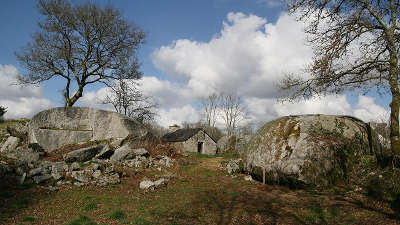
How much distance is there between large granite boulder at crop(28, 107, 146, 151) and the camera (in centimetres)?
1402

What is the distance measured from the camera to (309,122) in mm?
9469

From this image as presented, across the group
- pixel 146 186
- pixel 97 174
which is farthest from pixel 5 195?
pixel 146 186

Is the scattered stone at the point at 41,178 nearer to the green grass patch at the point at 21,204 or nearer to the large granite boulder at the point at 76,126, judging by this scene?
the green grass patch at the point at 21,204

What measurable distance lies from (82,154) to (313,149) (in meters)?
11.1

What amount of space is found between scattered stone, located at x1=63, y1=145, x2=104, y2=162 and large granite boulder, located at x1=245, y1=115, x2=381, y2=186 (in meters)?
8.70

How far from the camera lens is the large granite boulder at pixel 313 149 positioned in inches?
324

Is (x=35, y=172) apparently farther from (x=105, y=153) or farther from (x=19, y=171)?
(x=105, y=153)

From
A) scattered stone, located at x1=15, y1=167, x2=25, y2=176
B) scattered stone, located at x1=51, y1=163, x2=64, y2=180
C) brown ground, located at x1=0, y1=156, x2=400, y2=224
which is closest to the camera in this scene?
brown ground, located at x1=0, y1=156, x2=400, y2=224

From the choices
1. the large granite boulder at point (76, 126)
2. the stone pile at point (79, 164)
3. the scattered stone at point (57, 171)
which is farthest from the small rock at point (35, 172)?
the large granite boulder at point (76, 126)

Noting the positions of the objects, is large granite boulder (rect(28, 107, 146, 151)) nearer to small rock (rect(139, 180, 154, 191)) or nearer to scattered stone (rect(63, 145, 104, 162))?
scattered stone (rect(63, 145, 104, 162))

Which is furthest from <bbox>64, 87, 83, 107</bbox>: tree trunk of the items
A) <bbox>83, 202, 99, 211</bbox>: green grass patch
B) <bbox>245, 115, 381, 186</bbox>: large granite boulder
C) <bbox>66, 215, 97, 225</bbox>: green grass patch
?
<bbox>245, 115, 381, 186</bbox>: large granite boulder

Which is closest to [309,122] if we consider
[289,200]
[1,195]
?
[289,200]

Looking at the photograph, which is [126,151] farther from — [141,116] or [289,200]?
[141,116]

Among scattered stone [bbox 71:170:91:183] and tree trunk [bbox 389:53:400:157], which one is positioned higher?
tree trunk [bbox 389:53:400:157]
